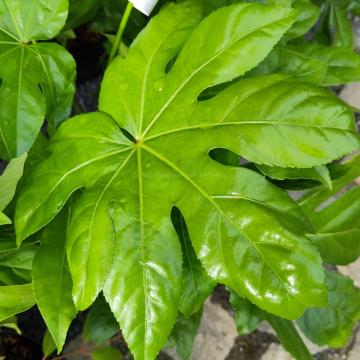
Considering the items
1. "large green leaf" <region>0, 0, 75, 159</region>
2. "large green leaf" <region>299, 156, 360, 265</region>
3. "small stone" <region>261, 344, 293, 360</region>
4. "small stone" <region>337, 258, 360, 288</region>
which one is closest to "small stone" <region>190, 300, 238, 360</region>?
"small stone" <region>261, 344, 293, 360</region>

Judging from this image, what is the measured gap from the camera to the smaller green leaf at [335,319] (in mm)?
1109

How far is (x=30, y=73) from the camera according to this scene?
87 cm

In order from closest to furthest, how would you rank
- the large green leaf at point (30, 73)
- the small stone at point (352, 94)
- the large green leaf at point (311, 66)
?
the large green leaf at point (30, 73), the large green leaf at point (311, 66), the small stone at point (352, 94)

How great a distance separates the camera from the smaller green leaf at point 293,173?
81 cm

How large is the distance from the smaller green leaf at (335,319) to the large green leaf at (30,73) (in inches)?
25.7

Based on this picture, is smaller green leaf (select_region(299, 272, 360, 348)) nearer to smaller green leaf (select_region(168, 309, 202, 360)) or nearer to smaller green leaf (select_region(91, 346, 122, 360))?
smaller green leaf (select_region(168, 309, 202, 360))

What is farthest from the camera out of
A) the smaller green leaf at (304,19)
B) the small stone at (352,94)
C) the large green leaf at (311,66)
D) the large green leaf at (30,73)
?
the small stone at (352,94)

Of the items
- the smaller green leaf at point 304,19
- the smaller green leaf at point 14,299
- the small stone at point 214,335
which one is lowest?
the small stone at point 214,335

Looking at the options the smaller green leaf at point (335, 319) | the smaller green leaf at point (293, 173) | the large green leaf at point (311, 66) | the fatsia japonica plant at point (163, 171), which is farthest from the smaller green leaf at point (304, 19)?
the smaller green leaf at point (335, 319)

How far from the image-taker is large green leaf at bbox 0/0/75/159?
0.84m

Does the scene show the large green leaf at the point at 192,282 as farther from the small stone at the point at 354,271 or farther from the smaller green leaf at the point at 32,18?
the small stone at the point at 354,271

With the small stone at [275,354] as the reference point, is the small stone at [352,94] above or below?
above

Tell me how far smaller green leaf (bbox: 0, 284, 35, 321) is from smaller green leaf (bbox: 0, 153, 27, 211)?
0.13m

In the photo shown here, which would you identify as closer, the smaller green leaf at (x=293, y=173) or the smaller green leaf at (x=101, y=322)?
the smaller green leaf at (x=293, y=173)
